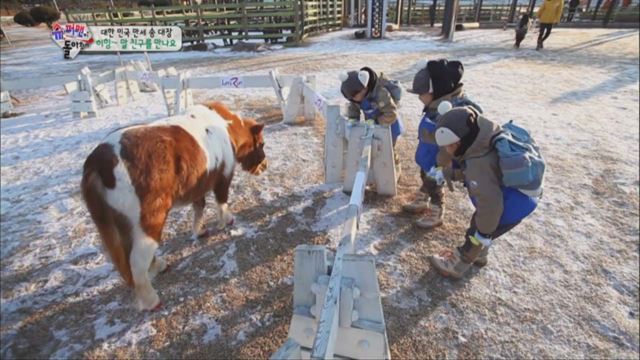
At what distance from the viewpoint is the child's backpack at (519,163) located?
2.02 metres

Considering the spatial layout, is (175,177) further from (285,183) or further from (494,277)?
(494,277)

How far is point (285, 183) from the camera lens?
4250mm

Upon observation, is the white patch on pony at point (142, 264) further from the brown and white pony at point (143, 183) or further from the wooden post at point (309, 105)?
the wooden post at point (309, 105)

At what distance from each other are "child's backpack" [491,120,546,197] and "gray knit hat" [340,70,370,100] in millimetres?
1498

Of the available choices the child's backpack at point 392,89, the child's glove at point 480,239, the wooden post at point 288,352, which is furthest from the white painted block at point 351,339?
the child's backpack at point 392,89

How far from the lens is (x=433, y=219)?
3350 millimetres

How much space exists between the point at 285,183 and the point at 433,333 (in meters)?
2.54

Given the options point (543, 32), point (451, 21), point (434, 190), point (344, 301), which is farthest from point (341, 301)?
point (451, 21)

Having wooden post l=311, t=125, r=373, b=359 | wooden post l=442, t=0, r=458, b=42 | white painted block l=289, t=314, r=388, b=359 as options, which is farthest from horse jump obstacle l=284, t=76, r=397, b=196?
wooden post l=442, t=0, r=458, b=42

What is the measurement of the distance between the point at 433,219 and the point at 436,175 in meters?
0.56

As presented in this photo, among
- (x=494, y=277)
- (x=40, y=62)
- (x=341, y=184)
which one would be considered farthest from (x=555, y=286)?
(x=40, y=62)

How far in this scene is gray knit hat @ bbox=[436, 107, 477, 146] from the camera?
205 centimetres

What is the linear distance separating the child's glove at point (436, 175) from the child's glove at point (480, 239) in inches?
26.0

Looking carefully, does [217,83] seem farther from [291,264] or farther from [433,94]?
[433,94]
